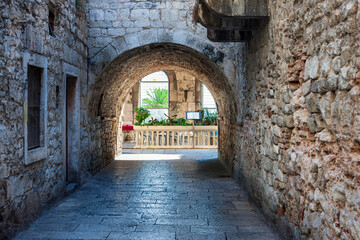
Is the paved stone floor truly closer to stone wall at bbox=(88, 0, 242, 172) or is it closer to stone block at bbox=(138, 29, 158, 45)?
stone wall at bbox=(88, 0, 242, 172)

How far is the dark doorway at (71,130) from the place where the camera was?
5871 millimetres

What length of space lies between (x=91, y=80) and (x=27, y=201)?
10.1ft

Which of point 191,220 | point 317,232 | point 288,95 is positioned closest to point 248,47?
point 288,95

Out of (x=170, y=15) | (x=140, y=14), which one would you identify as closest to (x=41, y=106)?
(x=140, y=14)

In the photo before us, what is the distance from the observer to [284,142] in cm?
347

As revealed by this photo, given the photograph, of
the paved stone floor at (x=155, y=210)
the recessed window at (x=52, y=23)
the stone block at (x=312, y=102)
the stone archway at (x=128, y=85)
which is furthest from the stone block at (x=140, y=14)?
the stone block at (x=312, y=102)

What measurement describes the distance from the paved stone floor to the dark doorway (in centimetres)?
35

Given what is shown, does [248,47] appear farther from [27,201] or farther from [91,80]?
[27,201]

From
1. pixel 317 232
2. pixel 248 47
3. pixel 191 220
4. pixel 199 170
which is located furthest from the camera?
pixel 199 170

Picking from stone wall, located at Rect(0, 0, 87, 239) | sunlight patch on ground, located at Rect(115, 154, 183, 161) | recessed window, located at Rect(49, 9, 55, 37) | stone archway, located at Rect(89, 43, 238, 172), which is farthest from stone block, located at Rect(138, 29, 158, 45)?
sunlight patch on ground, located at Rect(115, 154, 183, 161)

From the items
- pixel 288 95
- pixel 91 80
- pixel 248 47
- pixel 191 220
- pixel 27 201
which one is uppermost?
pixel 248 47

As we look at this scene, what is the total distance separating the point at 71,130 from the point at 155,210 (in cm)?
223

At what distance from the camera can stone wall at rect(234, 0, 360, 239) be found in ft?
6.84

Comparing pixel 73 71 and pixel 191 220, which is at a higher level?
pixel 73 71
